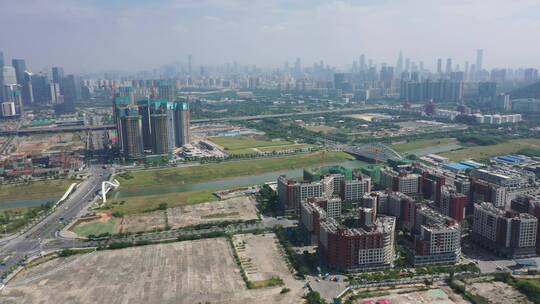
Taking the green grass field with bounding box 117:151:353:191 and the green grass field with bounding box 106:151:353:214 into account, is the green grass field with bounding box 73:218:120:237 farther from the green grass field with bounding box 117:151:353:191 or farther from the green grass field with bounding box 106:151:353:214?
the green grass field with bounding box 117:151:353:191

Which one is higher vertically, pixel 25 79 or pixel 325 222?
pixel 25 79

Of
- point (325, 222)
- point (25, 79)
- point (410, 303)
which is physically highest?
point (25, 79)

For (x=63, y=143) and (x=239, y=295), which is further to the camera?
(x=63, y=143)

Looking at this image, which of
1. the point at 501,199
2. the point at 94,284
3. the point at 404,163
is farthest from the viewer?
the point at 404,163

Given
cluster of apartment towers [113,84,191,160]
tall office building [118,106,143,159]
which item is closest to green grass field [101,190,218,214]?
tall office building [118,106,143,159]

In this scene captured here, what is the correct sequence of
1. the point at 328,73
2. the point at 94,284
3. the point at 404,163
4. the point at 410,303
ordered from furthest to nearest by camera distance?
the point at 328,73, the point at 404,163, the point at 94,284, the point at 410,303

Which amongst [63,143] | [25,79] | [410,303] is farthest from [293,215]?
[25,79]

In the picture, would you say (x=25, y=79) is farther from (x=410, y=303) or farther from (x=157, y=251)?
(x=410, y=303)
